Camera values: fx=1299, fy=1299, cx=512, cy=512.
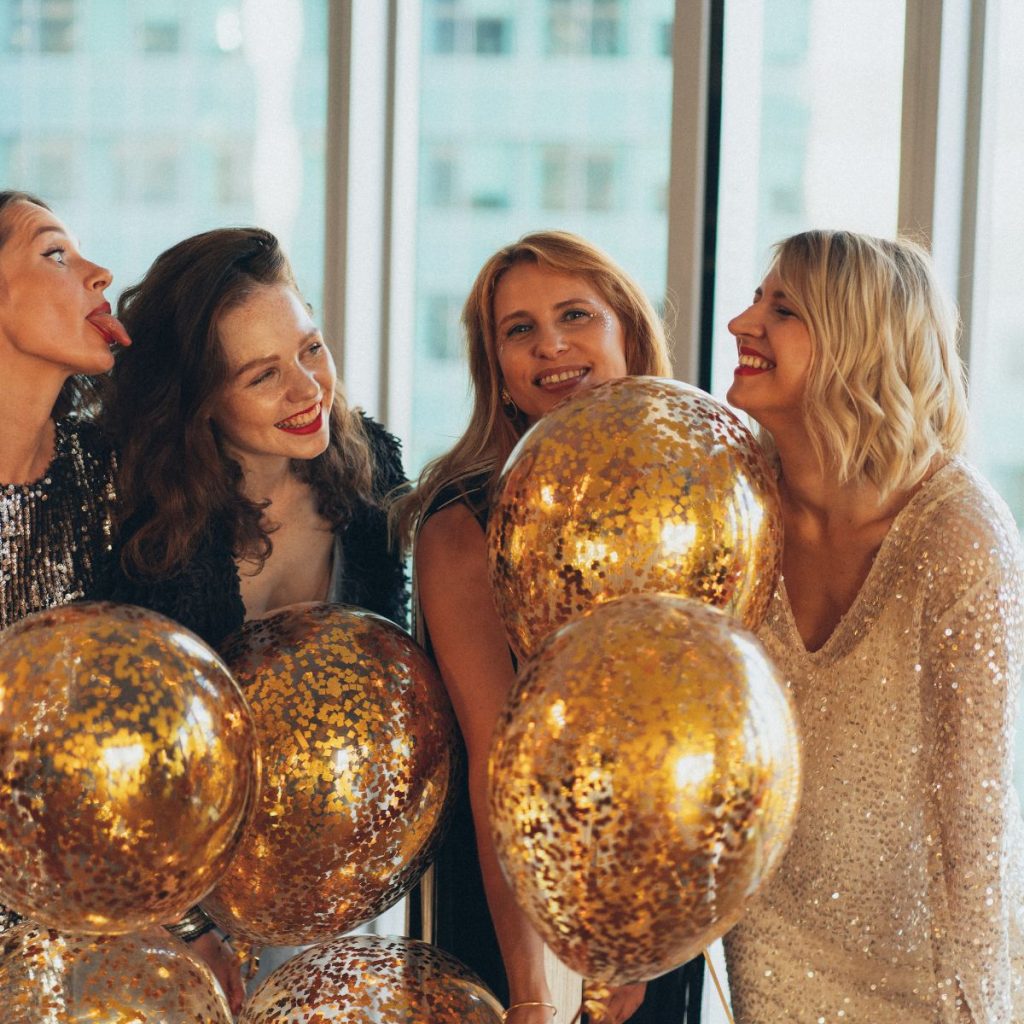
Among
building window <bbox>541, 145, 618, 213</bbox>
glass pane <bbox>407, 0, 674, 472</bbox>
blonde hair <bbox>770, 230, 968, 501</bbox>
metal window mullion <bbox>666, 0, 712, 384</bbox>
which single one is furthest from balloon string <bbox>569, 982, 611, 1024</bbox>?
building window <bbox>541, 145, 618, 213</bbox>

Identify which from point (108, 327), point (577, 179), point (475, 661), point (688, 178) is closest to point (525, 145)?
point (577, 179)

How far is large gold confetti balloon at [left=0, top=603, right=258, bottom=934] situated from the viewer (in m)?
0.85

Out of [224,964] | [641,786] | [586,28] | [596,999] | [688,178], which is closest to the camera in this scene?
[641,786]

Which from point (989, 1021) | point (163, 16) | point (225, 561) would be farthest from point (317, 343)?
point (163, 16)

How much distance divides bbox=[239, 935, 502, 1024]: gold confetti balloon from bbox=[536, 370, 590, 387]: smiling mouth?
581 millimetres

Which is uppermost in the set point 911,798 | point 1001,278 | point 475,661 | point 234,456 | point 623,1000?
point 1001,278

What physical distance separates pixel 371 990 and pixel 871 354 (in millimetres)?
736

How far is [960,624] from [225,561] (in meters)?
0.74

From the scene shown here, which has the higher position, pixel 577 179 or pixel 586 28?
pixel 586 28

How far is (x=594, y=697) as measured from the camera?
2.60 ft

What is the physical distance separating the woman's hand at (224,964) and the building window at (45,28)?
1.96 meters

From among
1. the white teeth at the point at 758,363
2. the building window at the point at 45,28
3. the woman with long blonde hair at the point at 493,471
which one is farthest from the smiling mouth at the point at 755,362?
the building window at the point at 45,28

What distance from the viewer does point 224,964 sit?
127cm

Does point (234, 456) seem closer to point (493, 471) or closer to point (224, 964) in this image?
point (493, 471)
